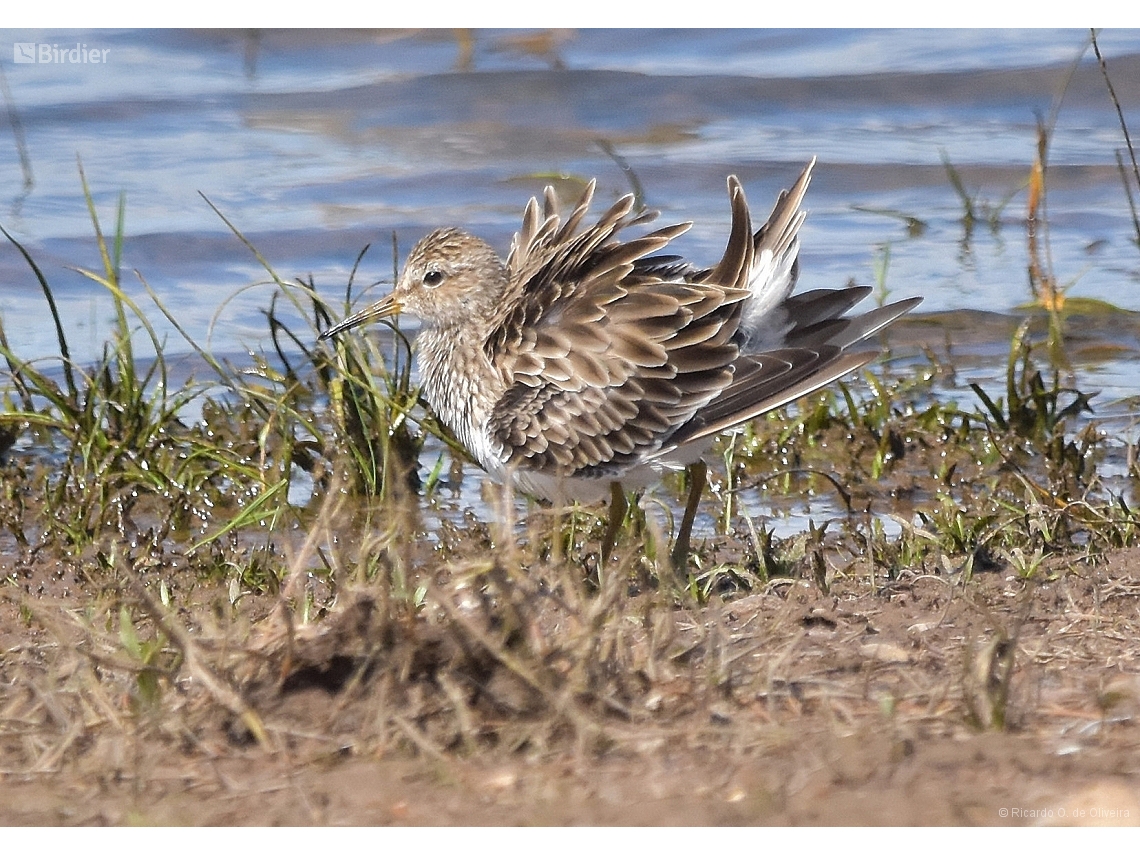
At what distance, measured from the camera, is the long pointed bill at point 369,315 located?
6566 millimetres

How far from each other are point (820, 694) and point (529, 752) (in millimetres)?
768

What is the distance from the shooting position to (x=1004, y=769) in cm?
348

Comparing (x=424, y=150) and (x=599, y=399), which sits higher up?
(x=424, y=150)

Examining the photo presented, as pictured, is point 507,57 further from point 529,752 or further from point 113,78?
point 529,752

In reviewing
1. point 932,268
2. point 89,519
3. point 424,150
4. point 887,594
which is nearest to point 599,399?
point 887,594

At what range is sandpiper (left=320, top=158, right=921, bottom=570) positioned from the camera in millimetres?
5863

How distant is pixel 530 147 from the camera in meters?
13.0

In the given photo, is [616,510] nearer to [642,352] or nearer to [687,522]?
[687,522]

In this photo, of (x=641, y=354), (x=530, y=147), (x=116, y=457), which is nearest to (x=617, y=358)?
(x=641, y=354)

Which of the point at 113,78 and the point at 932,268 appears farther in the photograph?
the point at 113,78

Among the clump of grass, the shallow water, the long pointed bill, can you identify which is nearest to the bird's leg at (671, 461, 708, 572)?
the long pointed bill

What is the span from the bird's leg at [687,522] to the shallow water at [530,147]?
311cm

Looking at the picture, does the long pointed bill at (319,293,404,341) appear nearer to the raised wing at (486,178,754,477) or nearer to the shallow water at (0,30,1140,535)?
the raised wing at (486,178,754,477)

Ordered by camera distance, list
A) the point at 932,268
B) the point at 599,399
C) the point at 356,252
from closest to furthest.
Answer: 1. the point at 599,399
2. the point at 932,268
3. the point at 356,252
